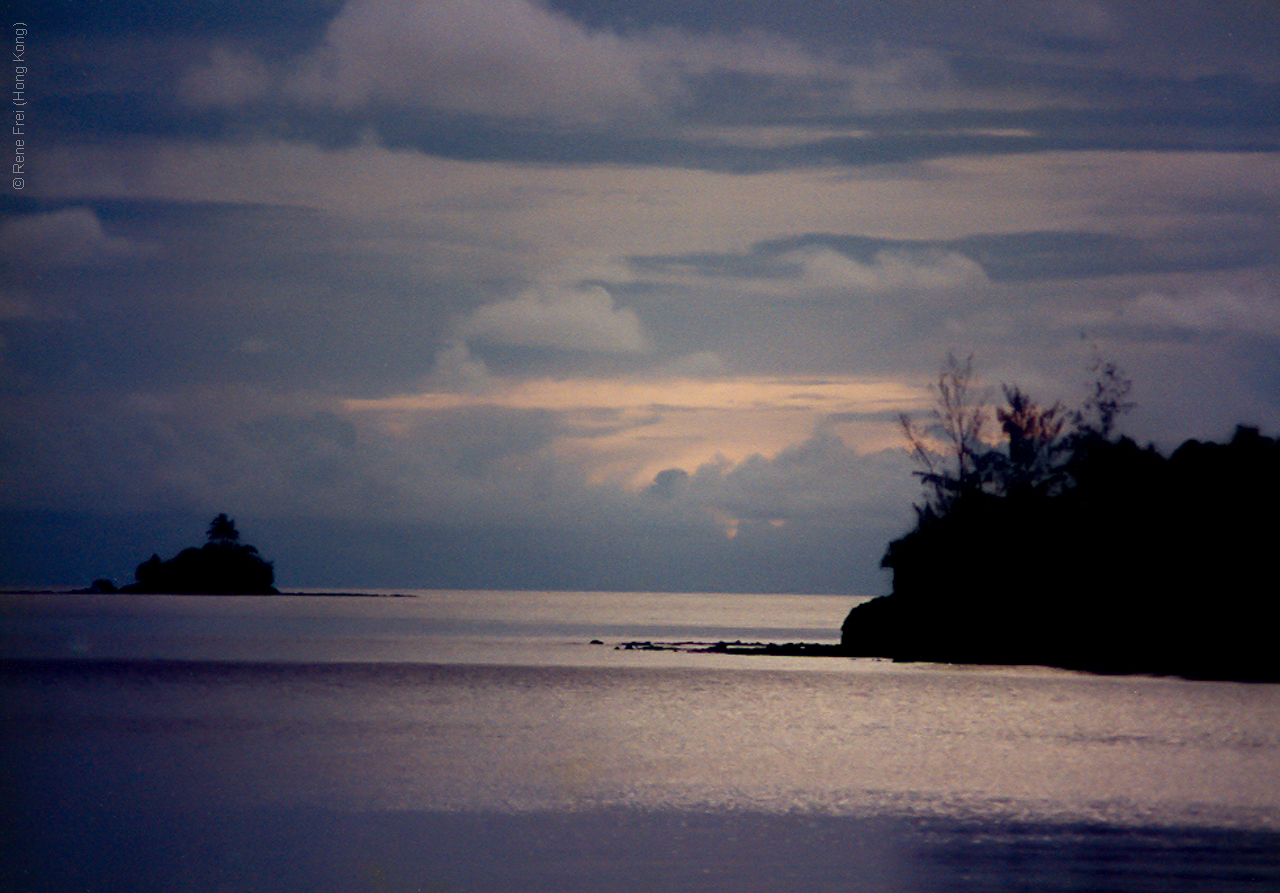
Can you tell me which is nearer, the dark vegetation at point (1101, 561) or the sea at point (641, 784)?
the sea at point (641, 784)

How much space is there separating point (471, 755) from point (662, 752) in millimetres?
5712

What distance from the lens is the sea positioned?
2342 cm

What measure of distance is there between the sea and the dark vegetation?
316 centimetres

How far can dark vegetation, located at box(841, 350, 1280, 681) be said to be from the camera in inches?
2574

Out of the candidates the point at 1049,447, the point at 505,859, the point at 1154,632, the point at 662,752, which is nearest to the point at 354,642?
the point at 1049,447

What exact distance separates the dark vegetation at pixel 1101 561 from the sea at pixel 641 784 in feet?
10.4

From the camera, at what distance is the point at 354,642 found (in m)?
130

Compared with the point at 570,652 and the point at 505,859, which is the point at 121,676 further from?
the point at 505,859

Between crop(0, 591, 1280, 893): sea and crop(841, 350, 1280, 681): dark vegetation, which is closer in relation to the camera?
crop(0, 591, 1280, 893): sea

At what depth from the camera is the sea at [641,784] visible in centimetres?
2342

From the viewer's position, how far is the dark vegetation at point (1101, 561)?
65375 millimetres

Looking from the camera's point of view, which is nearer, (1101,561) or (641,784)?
(641,784)

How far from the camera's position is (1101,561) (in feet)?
228

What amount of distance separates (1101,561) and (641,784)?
4111cm
